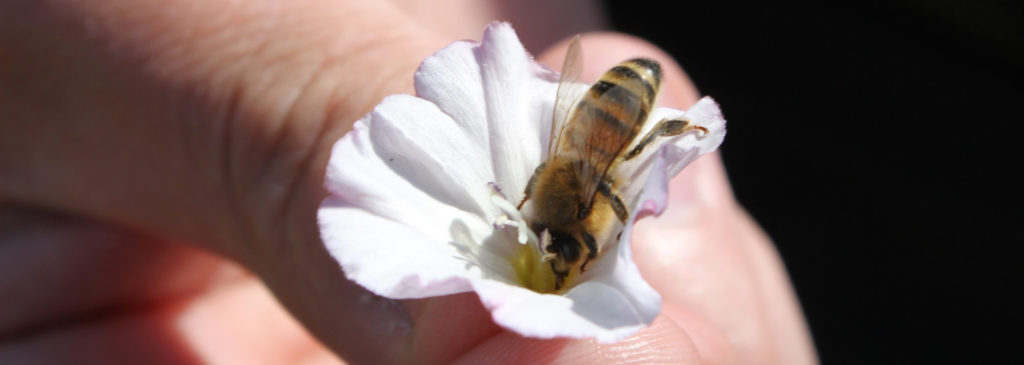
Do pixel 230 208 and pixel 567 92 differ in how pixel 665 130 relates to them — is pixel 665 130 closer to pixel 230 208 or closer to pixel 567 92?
pixel 567 92

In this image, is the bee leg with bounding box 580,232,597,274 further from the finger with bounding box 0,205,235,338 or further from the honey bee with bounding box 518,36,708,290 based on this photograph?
the finger with bounding box 0,205,235,338

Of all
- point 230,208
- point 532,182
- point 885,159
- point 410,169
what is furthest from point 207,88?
point 885,159

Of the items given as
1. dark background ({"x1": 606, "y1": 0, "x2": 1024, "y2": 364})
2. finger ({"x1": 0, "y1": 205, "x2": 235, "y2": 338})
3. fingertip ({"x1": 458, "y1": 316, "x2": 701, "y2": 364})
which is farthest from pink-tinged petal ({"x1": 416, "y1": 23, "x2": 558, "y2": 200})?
dark background ({"x1": 606, "y1": 0, "x2": 1024, "y2": 364})

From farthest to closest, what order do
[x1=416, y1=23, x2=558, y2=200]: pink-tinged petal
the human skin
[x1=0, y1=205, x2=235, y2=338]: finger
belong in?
[x1=0, y1=205, x2=235, y2=338]: finger → the human skin → [x1=416, y1=23, x2=558, y2=200]: pink-tinged petal

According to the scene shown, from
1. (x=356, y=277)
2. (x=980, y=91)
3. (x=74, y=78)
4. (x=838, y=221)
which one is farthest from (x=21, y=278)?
(x=980, y=91)

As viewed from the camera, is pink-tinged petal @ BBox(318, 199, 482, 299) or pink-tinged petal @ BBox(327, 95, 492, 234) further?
pink-tinged petal @ BBox(327, 95, 492, 234)
